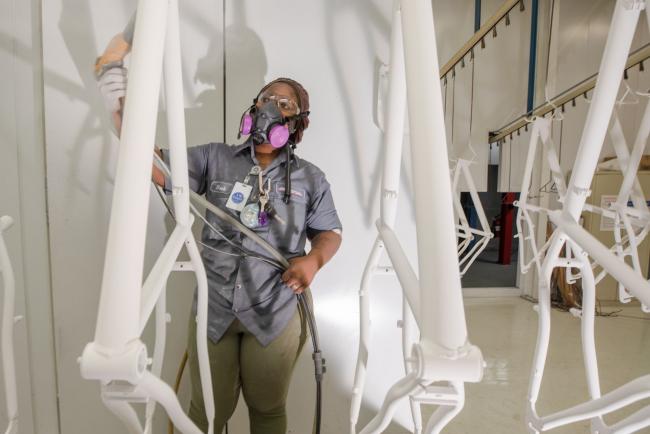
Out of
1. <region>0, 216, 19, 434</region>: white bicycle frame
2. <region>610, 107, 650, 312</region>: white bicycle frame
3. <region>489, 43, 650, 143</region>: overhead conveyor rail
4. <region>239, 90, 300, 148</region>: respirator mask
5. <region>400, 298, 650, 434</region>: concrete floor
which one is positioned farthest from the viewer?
<region>400, 298, 650, 434</region>: concrete floor

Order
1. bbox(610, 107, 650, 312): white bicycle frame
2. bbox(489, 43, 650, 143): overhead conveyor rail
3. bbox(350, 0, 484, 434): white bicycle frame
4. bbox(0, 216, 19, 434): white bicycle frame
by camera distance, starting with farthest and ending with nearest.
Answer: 1. bbox(489, 43, 650, 143): overhead conveyor rail
2. bbox(610, 107, 650, 312): white bicycle frame
3. bbox(0, 216, 19, 434): white bicycle frame
4. bbox(350, 0, 484, 434): white bicycle frame

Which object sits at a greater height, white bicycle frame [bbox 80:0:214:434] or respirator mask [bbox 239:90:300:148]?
respirator mask [bbox 239:90:300:148]

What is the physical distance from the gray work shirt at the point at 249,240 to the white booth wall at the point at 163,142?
23cm

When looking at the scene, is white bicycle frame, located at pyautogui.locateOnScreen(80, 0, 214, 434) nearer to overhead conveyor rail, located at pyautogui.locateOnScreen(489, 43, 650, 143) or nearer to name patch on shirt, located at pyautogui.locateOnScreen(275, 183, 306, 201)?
name patch on shirt, located at pyautogui.locateOnScreen(275, 183, 306, 201)

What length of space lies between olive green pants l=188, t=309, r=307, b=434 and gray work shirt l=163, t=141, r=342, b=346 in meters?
0.03

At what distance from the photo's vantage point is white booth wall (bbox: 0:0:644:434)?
3.90 feet

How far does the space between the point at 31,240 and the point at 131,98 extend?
112 cm

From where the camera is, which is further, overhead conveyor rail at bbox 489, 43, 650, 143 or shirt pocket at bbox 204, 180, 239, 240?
overhead conveyor rail at bbox 489, 43, 650, 143

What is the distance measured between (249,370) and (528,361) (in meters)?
1.82

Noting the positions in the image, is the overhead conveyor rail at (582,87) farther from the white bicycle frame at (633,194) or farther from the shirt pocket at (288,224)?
the shirt pocket at (288,224)

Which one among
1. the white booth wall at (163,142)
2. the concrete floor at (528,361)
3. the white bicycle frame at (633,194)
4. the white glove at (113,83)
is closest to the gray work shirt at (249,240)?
the white booth wall at (163,142)

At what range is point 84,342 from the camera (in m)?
1.28

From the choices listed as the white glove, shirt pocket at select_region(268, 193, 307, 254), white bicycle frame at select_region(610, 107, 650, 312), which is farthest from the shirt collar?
white bicycle frame at select_region(610, 107, 650, 312)

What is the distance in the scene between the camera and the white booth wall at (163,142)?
46.8 inches
